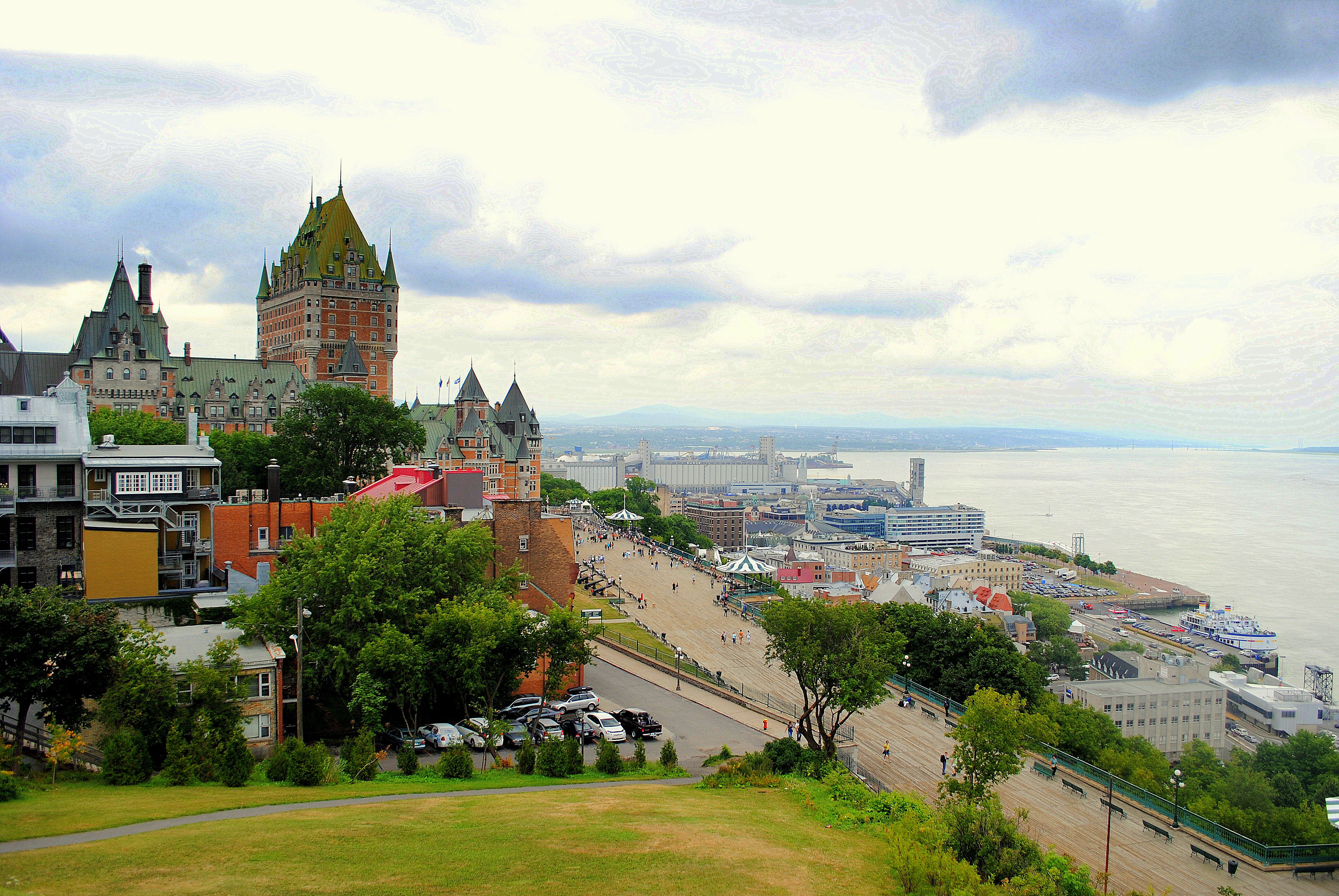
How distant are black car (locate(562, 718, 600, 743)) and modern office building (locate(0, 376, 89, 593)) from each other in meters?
15.3

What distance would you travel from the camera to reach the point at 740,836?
50.5ft

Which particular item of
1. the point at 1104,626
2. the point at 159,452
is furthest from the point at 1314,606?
the point at 159,452

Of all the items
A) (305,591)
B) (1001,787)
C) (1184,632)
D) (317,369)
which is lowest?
(1184,632)

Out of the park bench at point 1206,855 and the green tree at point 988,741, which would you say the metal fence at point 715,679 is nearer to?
the green tree at point 988,741

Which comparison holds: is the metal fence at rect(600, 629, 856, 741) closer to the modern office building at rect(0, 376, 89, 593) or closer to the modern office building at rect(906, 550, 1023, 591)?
the modern office building at rect(0, 376, 89, 593)

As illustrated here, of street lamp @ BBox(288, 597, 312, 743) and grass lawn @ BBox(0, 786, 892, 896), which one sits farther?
street lamp @ BBox(288, 597, 312, 743)

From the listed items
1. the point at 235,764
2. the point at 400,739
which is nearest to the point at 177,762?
the point at 235,764

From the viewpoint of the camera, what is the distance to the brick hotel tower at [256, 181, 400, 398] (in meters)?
88.4

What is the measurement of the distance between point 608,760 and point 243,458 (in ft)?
121

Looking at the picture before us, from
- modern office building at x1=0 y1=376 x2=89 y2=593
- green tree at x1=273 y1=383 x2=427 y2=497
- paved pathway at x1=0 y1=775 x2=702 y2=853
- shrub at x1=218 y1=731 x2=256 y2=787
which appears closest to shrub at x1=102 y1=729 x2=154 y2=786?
shrub at x1=218 y1=731 x2=256 y2=787

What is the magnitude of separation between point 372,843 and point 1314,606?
124048mm

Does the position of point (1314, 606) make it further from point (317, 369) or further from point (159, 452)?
point (159, 452)

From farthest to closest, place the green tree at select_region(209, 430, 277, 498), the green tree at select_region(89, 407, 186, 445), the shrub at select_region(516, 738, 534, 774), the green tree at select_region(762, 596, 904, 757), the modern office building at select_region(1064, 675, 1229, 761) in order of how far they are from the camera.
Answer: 1. the modern office building at select_region(1064, 675, 1229, 761)
2. the green tree at select_region(209, 430, 277, 498)
3. the green tree at select_region(89, 407, 186, 445)
4. the green tree at select_region(762, 596, 904, 757)
5. the shrub at select_region(516, 738, 534, 774)

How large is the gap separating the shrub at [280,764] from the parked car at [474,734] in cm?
489
